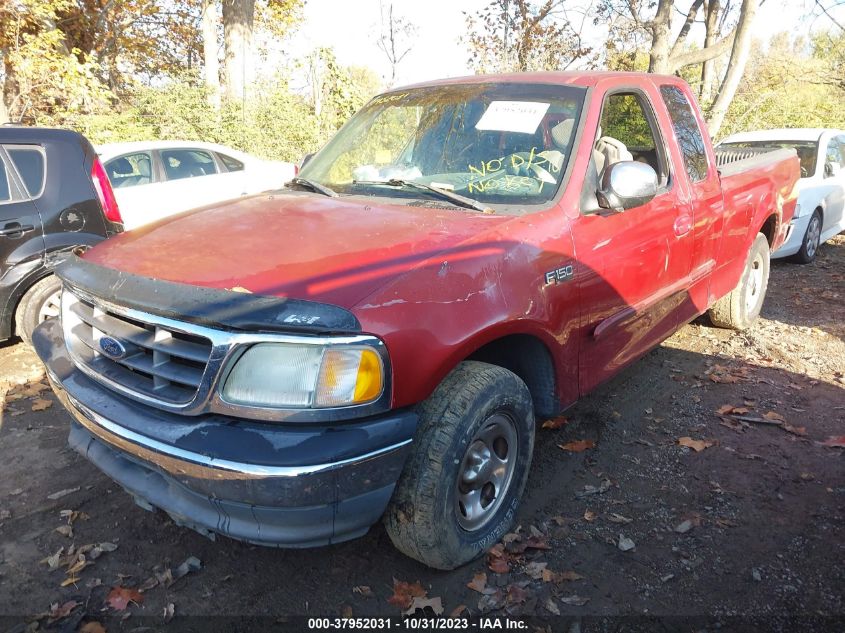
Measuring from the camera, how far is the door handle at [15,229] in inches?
193

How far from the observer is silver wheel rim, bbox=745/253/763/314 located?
551 cm

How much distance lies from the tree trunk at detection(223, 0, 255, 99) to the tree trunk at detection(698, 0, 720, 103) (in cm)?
1043

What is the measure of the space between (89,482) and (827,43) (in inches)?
923

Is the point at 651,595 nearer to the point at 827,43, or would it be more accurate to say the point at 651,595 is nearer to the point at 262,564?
the point at 262,564

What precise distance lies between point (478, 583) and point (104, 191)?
4625 millimetres

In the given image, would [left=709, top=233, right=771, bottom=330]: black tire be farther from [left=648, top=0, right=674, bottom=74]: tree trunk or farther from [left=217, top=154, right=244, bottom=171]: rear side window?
[left=648, top=0, right=674, bottom=74]: tree trunk

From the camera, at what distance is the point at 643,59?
18.0m

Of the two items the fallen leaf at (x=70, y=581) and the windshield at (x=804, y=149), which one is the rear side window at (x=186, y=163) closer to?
the fallen leaf at (x=70, y=581)

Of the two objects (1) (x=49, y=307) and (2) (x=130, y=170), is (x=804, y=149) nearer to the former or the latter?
(2) (x=130, y=170)

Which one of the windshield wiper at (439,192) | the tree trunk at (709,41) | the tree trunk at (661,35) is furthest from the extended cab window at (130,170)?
the tree trunk at (709,41)

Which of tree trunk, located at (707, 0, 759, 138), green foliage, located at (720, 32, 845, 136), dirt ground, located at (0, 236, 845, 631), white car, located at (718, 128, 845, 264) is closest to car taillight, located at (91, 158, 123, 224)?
dirt ground, located at (0, 236, 845, 631)

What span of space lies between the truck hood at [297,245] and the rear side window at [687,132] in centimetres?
199

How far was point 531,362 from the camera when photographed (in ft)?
9.93

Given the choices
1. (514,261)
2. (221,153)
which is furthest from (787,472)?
(221,153)
